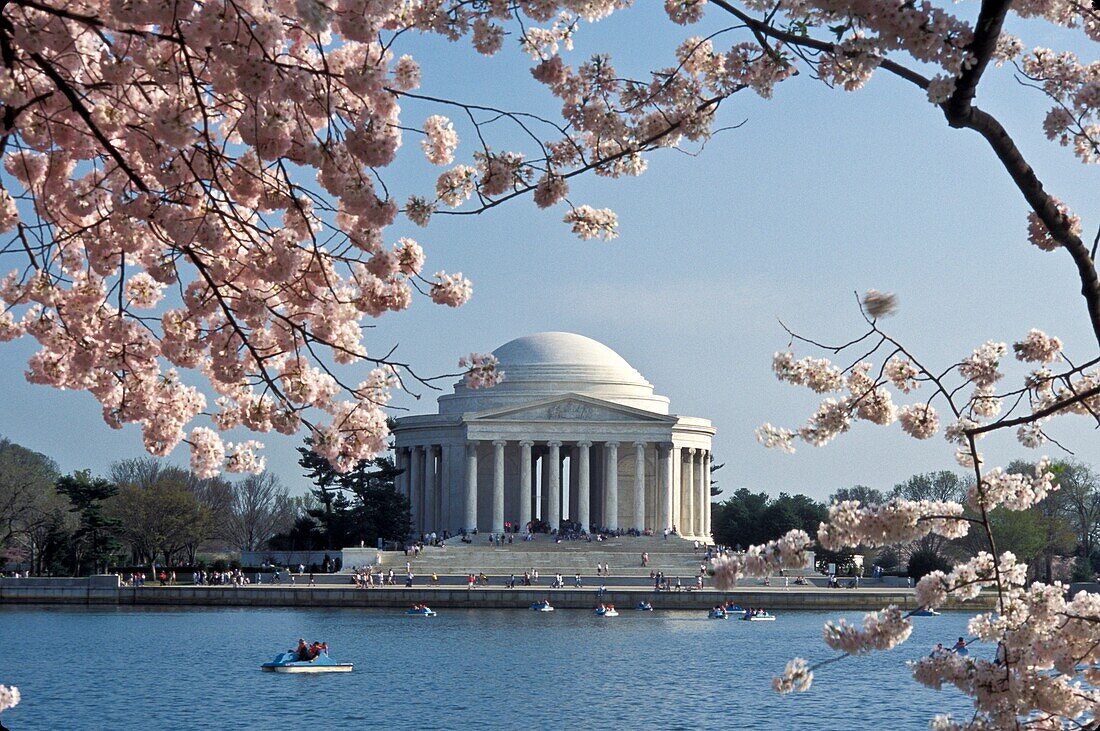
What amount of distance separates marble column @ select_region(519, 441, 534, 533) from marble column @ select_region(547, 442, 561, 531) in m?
1.54

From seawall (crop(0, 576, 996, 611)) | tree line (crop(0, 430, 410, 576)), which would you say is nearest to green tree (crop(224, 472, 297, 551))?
tree line (crop(0, 430, 410, 576))

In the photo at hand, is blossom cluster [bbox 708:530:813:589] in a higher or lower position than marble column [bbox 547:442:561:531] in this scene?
lower

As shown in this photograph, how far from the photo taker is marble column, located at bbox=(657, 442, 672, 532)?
118875mm

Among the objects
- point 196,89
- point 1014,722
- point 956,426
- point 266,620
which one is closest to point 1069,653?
point 1014,722

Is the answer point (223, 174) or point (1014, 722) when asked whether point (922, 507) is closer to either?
point (1014, 722)

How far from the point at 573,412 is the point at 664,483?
324 inches

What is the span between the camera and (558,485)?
394ft

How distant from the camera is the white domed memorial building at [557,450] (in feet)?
389

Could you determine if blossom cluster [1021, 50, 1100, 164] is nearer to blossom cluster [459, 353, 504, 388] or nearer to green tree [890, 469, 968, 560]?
blossom cluster [459, 353, 504, 388]

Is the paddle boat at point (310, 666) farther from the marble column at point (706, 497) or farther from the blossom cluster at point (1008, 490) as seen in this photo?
the marble column at point (706, 497)

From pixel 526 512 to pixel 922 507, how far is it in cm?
11144

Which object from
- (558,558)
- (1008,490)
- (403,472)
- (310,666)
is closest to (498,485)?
(403,472)

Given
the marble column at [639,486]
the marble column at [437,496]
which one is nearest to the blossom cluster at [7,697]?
the marble column at [639,486]

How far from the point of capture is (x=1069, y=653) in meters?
10.3
